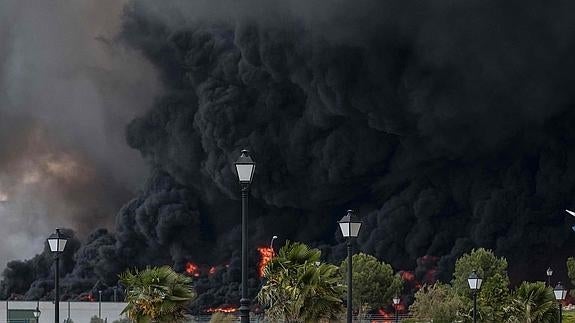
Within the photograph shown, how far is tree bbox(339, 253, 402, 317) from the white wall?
2390cm

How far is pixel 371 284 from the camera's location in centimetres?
9044

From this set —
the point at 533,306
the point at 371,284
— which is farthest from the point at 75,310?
the point at 533,306

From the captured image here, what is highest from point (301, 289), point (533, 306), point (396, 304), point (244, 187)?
point (244, 187)

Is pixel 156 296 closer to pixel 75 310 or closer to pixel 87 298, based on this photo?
pixel 75 310

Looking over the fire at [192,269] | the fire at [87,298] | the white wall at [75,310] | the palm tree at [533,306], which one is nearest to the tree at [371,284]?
the white wall at [75,310]

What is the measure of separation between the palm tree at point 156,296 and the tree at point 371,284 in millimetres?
57423

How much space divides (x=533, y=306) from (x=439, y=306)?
2375 cm

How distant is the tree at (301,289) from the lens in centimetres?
2973

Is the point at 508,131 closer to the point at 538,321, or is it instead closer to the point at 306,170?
the point at 306,170

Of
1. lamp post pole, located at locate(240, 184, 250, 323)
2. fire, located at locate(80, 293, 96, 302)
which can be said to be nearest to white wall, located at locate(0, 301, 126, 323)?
fire, located at locate(80, 293, 96, 302)

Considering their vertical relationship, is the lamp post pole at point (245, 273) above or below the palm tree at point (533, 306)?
above

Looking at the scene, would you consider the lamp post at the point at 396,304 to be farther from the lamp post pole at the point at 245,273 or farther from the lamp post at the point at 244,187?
the lamp post at the point at 244,187

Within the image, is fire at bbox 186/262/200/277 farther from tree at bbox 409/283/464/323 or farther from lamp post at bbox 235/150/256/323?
lamp post at bbox 235/150/256/323

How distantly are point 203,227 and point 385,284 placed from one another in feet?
129
